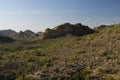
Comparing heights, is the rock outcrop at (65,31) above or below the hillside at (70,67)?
above

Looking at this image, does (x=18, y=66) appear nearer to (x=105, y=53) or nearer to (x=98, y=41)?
(x=105, y=53)

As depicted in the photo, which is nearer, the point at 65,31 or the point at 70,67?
the point at 70,67

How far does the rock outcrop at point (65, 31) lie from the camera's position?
285 ft

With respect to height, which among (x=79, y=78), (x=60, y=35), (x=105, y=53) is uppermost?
(x=60, y=35)

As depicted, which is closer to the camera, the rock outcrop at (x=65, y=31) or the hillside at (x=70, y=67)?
the hillside at (x=70, y=67)

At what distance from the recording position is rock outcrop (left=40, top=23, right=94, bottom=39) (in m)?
87.0

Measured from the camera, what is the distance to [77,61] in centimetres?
2764

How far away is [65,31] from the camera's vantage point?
287 feet

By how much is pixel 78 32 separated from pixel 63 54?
5869cm

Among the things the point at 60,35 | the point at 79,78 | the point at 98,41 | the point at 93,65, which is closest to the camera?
the point at 79,78

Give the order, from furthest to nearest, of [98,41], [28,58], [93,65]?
[98,41], [28,58], [93,65]

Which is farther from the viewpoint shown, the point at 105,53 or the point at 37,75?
the point at 105,53

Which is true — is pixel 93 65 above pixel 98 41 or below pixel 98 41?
below

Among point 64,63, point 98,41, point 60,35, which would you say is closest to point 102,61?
point 64,63
